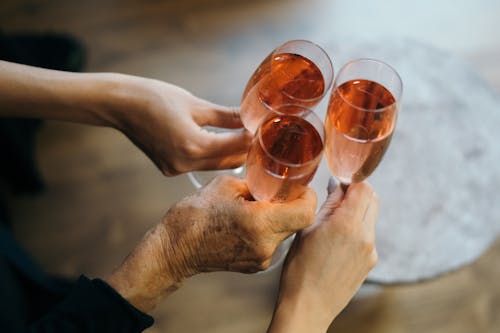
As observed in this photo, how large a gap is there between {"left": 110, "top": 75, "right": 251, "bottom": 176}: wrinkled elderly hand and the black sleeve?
0.27 m

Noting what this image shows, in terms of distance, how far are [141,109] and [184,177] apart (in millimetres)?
Result: 886

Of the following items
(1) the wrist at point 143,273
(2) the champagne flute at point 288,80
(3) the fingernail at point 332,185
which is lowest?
(1) the wrist at point 143,273

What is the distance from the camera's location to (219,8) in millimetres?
2229

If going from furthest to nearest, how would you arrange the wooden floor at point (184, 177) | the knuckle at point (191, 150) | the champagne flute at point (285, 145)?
the wooden floor at point (184, 177)
the knuckle at point (191, 150)
the champagne flute at point (285, 145)

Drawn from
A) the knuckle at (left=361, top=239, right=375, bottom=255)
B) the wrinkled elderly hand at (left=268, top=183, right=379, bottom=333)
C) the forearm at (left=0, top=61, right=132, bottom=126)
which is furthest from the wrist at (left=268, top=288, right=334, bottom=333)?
the forearm at (left=0, top=61, right=132, bottom=126)

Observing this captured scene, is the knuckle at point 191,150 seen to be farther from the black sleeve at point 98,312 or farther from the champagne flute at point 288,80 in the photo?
the black sleeve at point 98,312

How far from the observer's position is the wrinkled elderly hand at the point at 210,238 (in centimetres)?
76

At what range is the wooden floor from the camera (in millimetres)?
1563

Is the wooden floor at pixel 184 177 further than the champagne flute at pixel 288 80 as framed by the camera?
Yes

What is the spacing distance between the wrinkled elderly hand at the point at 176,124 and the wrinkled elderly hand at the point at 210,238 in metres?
0.11

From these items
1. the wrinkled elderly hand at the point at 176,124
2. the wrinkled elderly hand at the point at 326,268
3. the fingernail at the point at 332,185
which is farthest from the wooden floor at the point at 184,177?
the wrinkled elderly hand at the point at 326,268

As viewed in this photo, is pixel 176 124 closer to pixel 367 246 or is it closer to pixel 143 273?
pixel 143 273

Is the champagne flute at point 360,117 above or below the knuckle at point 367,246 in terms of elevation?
above

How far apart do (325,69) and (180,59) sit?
1.33m
